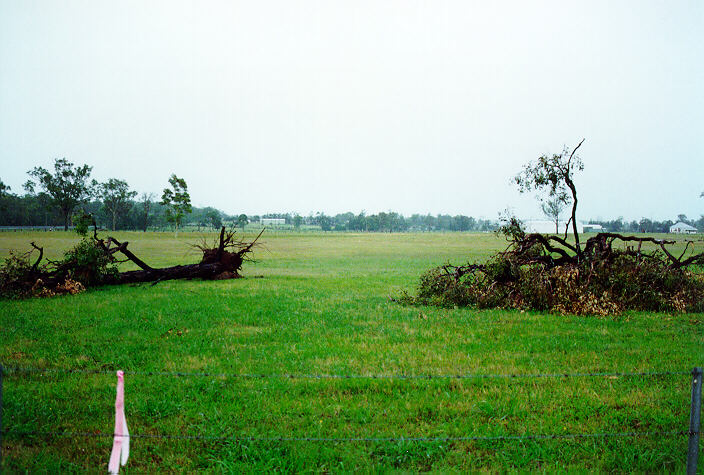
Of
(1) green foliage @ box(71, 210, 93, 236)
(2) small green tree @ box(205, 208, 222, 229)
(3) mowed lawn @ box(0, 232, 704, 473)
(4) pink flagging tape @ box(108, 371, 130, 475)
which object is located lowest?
(3) mowed lawn @ box(0, 232, 704, 473)

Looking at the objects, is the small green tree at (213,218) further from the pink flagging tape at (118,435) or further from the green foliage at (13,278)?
the pink flagging tape at (118,435)

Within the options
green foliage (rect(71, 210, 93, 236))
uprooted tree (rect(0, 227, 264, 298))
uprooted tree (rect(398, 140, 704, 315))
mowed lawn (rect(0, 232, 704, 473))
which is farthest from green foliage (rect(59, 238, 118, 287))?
uprooted tree (rect(398, 140, 704, 315))

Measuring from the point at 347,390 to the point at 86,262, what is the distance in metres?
14.2

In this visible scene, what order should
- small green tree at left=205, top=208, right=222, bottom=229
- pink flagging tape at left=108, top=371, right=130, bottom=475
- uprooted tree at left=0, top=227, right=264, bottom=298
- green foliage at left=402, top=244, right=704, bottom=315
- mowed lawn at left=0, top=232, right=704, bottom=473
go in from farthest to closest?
small green tree at left=205, top=208, right=222, bottom=229, uprooted tree at left=0, top=227, right=264, bottom=298, green foliage at left=402, top=244, right=704, bottom=315, mowed lawn at left=0, top=232, right=704, bottom=473, pink flagging tape at left=108, top=371, right=130, bottom=475

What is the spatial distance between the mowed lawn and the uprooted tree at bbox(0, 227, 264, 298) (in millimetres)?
3107

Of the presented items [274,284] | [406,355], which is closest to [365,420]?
[406,355]

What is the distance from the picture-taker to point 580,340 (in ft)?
31.6

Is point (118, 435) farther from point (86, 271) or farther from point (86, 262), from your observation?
point (86, 271)

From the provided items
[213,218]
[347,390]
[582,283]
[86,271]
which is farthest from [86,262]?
[213,218]

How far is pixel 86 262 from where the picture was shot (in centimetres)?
1738

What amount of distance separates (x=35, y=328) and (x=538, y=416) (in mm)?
10571

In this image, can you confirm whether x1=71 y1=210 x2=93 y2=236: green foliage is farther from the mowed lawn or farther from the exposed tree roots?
the exposed tree roots

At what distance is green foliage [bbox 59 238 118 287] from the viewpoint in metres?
17.3

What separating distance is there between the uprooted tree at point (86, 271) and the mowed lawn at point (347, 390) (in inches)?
122
